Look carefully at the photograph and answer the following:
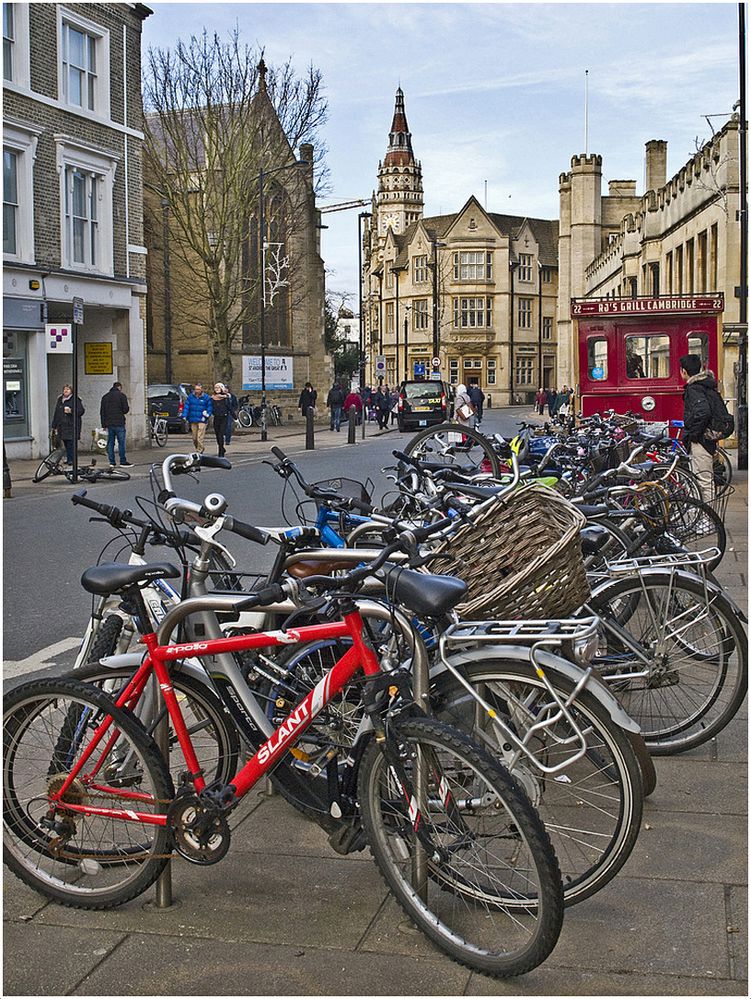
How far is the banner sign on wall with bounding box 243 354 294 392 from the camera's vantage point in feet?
158

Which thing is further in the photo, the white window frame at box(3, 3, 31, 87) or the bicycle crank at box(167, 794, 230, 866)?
the white window frame at box(3, 3, 31, 87)

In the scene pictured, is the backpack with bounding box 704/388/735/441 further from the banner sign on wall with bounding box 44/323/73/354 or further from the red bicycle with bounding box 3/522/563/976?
the banner sign on wall with bounding box 44/323/73/354

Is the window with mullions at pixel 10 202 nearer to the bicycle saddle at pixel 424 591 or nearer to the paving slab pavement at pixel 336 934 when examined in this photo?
the paving slab pavement at pixel 336 934

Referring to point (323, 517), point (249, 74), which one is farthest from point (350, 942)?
point (249, 74)

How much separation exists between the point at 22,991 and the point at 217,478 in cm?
1875

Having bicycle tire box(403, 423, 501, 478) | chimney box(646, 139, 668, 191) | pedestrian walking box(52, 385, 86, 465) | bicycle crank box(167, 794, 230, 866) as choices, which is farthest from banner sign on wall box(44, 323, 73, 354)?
chimney box(646, 139, 668, 191)

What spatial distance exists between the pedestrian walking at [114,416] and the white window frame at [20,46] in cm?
705

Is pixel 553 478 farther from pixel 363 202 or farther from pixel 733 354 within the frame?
pixel 363 202

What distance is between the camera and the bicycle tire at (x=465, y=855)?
3.18 m

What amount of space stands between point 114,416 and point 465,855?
2350 centimetres

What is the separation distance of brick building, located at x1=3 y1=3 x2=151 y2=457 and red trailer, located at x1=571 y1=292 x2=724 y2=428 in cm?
1187

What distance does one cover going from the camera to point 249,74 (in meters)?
39.6

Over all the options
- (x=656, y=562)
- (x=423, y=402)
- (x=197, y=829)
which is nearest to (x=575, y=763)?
(x=197, y=829)

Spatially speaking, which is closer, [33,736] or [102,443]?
[33,736]
